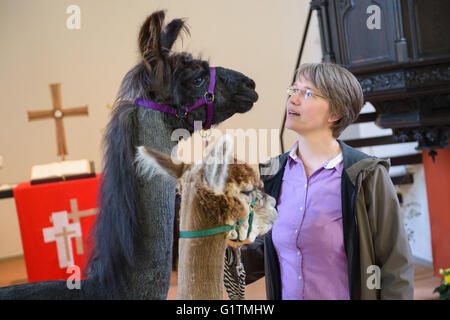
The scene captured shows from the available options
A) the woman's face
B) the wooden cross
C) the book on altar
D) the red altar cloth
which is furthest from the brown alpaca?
the wooden cross

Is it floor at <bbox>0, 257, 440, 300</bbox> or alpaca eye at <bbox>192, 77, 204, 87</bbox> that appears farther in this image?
floor at <bbox>0, 257, 440, 300</bbox>

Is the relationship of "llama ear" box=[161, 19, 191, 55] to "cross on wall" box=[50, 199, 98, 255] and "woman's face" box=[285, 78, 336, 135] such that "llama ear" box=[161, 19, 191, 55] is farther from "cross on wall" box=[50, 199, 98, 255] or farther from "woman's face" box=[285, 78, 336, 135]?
"cross on wall" box=[50, 199, 98, 255]

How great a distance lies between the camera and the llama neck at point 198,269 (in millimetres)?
1017

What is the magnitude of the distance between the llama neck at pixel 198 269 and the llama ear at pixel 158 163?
177 mm

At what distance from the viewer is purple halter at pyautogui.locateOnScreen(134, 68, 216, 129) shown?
1132 mm

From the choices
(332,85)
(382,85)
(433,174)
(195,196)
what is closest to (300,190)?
(332,85)

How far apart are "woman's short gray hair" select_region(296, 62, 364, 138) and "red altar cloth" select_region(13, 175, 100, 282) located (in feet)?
10.2

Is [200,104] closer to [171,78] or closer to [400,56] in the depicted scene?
[171,78]

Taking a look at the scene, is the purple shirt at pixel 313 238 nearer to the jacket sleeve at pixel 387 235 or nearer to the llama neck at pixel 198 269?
the jacket sleeve at pixel 387 235

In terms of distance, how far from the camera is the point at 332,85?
1499 mm

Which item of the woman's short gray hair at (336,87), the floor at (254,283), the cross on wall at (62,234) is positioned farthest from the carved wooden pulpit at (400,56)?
the cross on wall at (62,234)

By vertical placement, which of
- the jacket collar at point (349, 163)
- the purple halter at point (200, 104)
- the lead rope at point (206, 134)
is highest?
the purple halter at point (200, 104)

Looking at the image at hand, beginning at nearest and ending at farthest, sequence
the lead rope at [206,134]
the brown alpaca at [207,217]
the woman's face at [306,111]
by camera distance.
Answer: the brown alpaca at [207,217]
the lead rope at [206,134]
the woman's face at [306,111]
